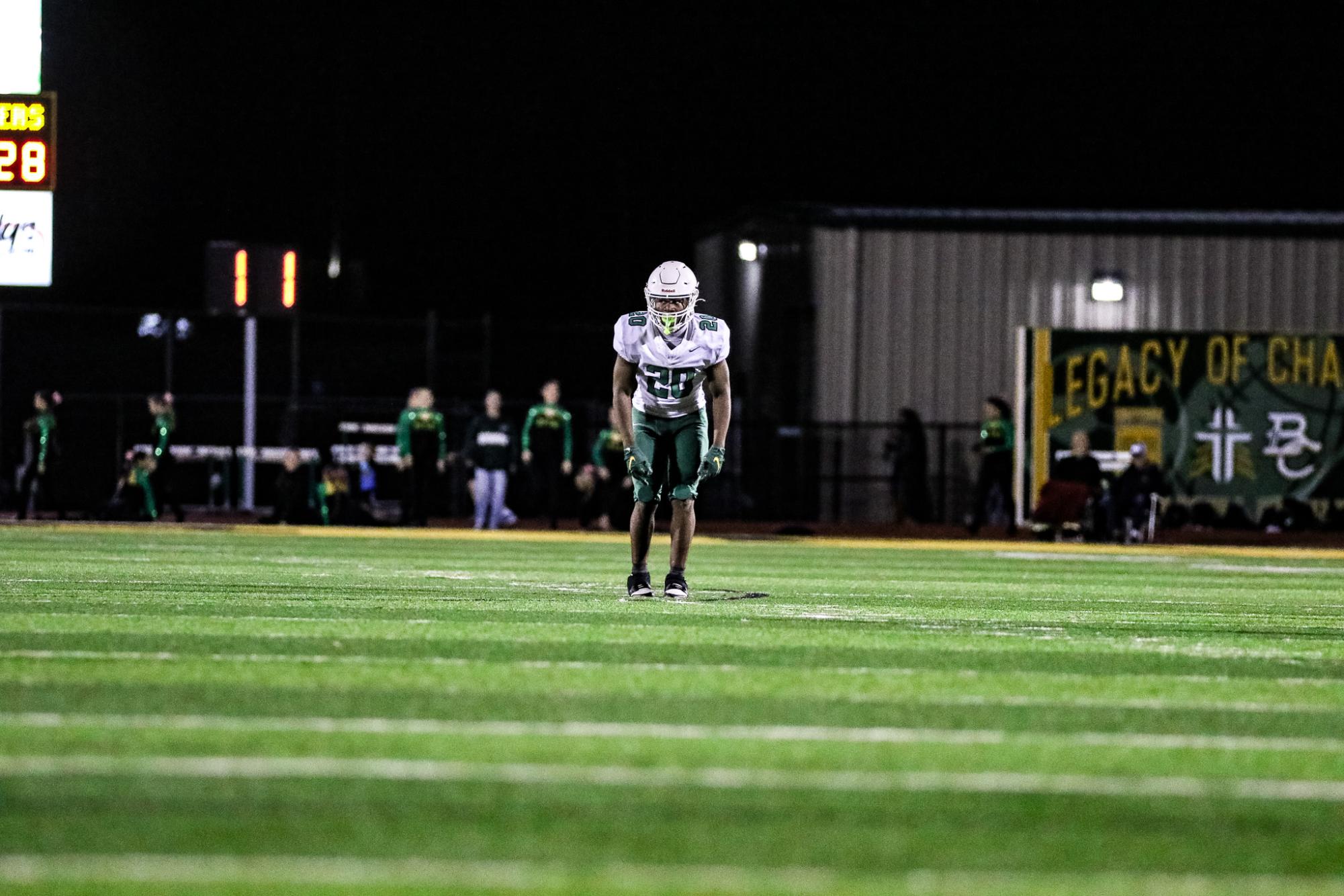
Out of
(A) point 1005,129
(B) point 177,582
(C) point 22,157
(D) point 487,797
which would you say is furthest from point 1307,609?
(A) point 1005,129

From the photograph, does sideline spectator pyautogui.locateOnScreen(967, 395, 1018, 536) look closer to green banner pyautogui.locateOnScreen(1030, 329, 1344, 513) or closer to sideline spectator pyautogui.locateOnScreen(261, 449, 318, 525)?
green banner pyautogui.locateOnScreen(1030, 329, 1344, 513)

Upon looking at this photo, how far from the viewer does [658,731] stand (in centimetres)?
537

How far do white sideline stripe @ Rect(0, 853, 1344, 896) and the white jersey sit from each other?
643 cm

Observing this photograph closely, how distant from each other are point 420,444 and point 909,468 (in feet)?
23.2

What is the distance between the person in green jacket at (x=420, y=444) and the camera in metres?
22.3

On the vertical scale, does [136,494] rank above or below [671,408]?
below

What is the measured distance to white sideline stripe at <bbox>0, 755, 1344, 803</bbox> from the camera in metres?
4.59

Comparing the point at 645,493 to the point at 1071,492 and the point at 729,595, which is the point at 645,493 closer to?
the point at 729,595

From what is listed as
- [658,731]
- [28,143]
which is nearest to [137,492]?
[28,143]

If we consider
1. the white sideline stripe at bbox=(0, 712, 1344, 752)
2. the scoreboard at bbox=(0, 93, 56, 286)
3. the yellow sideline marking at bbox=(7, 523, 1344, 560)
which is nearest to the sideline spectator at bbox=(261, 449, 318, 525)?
the yellow sideline marking at bbox=(7, 523, 1344, 560)

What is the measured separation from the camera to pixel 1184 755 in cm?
518

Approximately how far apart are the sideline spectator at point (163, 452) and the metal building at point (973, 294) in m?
8.41

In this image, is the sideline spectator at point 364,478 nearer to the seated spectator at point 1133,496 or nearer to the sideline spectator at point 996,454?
the sideline spectator at point 996,454

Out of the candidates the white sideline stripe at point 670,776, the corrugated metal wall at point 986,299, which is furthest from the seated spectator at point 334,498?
the white sideline stripe at point 670,776
